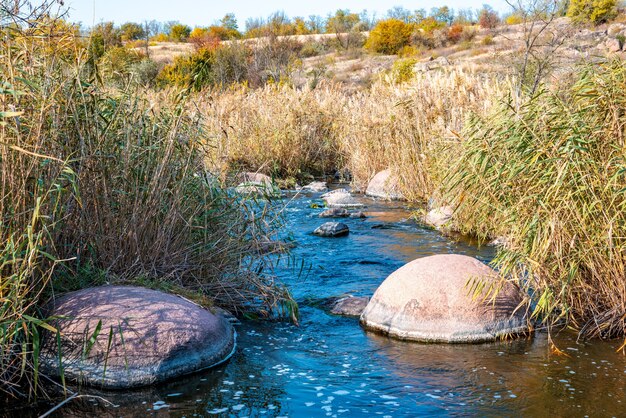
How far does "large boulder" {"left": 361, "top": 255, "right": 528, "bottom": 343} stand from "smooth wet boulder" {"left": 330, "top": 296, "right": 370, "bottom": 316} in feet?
1.26

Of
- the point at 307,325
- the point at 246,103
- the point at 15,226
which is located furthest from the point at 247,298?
the point at 246,103

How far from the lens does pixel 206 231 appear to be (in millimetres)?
6051

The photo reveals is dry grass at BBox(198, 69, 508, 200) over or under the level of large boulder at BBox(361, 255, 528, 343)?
over

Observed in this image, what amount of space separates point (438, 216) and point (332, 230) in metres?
1.67

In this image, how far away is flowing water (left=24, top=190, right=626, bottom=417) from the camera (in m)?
4.34

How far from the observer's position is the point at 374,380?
4.78 meters

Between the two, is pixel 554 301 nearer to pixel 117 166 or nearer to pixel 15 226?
pixel 117 166

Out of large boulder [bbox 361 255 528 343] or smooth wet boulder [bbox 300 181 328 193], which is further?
smooth wet boulder [bbox 300 181 328 193]

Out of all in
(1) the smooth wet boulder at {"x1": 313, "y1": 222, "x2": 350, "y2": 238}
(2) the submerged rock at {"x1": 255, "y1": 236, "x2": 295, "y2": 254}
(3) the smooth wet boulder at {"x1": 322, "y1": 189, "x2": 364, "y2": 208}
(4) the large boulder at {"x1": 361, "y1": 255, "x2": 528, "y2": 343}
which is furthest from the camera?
(3) the smooth wet boulder at {"x1": 322, "y1": 189, "x2": 364, "y2": 208}

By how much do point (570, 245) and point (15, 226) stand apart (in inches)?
153

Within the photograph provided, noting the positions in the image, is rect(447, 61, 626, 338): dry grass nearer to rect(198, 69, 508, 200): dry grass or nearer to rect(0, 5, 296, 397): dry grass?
rect(0, 5, 296, 397): dry grass

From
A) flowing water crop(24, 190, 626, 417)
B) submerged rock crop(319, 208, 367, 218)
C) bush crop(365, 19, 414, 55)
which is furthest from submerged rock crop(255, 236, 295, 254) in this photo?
bush crop(365, 19, 414, 55)

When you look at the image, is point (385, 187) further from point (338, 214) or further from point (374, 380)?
point (374, 380)

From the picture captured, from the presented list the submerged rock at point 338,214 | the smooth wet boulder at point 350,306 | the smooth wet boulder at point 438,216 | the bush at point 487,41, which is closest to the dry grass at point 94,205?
the smooth wet boulder at point 350,306
